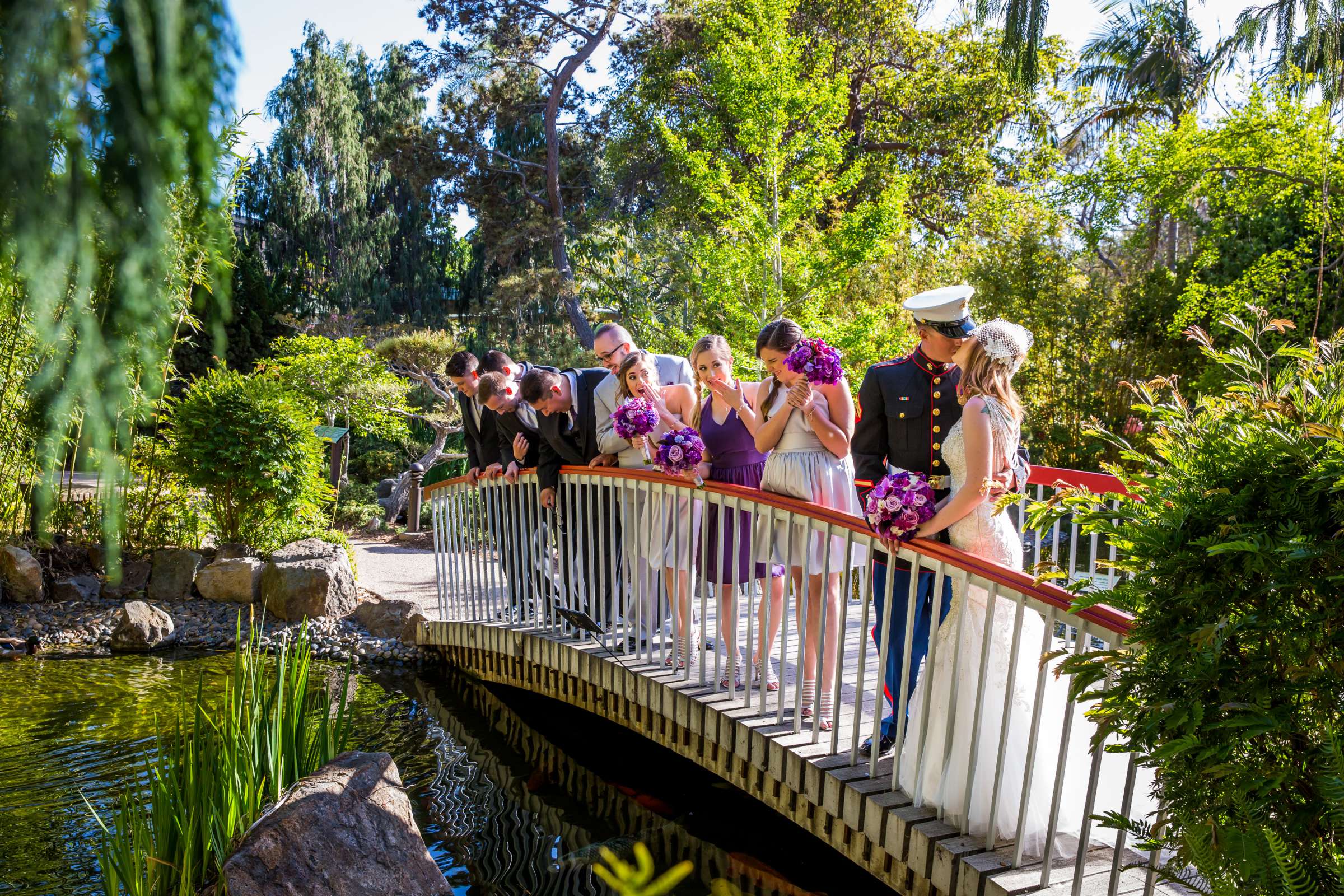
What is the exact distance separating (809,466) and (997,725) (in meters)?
1.49

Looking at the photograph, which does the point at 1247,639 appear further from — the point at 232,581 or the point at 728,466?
the point at 232,581

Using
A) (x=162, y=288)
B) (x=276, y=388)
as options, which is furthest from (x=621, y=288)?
(x=162, y=288)

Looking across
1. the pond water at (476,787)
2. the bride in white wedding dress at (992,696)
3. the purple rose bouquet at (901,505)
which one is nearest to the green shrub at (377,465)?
the pond water at (476,787)

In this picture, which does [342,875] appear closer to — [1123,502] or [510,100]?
[1123,502]

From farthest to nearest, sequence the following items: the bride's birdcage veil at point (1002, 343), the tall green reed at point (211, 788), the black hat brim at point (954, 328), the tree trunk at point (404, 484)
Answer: the tree trunk at point (404, 484), the black hat brim at point (954, 328), the tall green reed at point (211, 788), the bride's birdcage veil at point (1002, 343)

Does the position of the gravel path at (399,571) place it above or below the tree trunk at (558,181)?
below

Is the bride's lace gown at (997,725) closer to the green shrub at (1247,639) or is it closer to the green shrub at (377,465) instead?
the green shrub at (1247,639)

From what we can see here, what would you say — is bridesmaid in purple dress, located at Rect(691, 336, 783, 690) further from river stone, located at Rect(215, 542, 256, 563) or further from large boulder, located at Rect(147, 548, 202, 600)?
large boulder, located at Rect(147, 548, 202, 600)

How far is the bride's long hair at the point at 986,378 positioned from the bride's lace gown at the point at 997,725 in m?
0.04

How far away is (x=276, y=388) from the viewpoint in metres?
10.6

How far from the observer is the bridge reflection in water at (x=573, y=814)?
4477 millimetres

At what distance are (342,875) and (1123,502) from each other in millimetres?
3080

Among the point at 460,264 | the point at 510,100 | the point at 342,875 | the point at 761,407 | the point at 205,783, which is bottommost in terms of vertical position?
the point at 342,875

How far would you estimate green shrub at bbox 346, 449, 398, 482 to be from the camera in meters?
19.8
